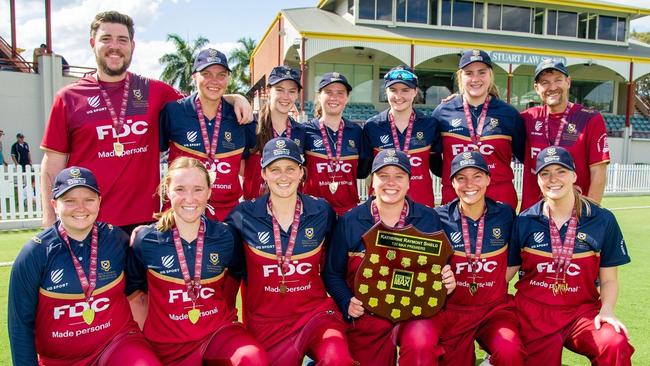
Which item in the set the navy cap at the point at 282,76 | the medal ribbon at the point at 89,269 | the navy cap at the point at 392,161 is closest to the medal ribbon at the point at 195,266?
the medal ribbon at the point at 89,269

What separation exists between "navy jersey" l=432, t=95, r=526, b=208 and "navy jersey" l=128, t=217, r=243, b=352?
7.99ft

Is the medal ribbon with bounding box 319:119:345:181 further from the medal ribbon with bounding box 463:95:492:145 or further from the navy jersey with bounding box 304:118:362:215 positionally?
the medal ribbon with bounding box 463:95:492:145

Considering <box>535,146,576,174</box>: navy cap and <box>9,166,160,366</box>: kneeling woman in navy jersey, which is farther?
<box>535,146,576,174</box>: navy cap

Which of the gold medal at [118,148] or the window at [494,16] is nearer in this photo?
the gold medal at [118,148]

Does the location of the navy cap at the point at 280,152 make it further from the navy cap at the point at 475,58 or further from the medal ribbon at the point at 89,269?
the navy cap at the point at 475,58

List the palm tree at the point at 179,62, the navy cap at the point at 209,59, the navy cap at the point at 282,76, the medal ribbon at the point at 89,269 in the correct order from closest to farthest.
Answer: the medal ribbon at the point at 89,269 → the navy cap at the point at 209,59 → the navy cap at the point at 282,76 → the palm tree at the point at 179,62

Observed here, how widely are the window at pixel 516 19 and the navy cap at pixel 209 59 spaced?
28469 millimetres

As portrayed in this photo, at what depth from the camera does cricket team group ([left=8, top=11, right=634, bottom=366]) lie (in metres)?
3.23

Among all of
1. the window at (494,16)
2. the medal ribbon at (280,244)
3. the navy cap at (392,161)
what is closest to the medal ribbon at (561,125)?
the navy cap at (392,161)

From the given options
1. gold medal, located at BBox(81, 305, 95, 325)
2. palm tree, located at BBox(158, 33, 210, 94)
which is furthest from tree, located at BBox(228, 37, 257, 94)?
gold medal, located at BBox(81, 305, 95, 325)

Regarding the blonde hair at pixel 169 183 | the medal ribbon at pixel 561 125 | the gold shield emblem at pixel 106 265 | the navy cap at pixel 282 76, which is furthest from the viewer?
the navy cap at pixel 282 76

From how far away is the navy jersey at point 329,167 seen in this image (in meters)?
4.77

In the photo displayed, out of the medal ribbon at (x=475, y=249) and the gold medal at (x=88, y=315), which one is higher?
the medal ribbon at (x=475, y=249)

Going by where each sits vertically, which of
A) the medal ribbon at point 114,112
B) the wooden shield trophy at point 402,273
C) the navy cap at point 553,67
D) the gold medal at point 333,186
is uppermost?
the navy cap at point 553,67
